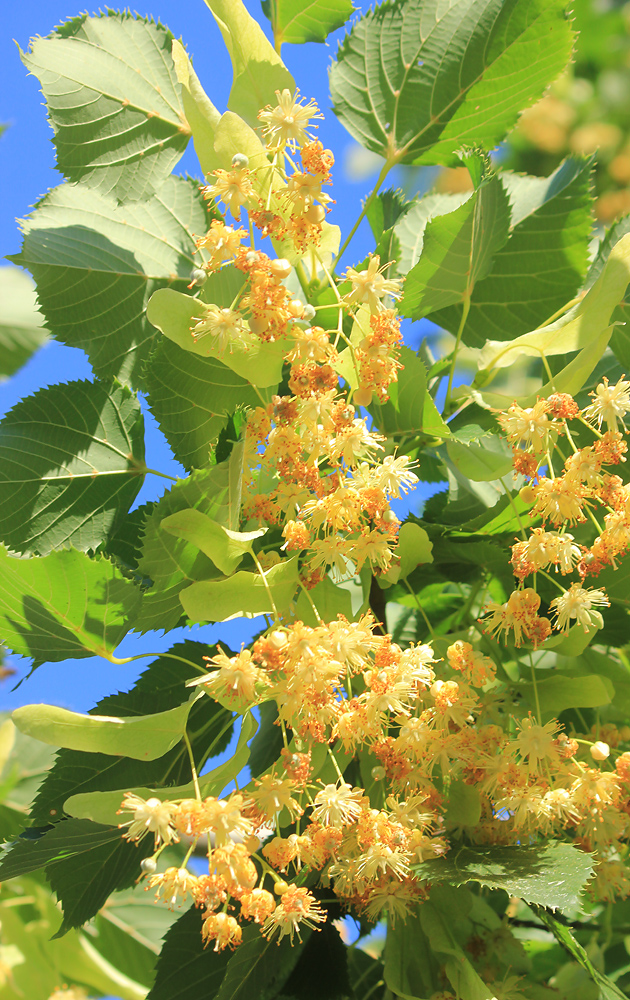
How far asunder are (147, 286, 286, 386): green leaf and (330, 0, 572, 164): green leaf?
0.49m

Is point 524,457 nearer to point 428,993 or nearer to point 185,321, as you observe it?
point 185,321

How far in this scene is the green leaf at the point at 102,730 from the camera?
2.39ft

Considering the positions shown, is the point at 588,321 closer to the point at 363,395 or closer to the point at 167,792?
the point at 363,395

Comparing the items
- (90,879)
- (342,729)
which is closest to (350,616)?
(342,729)

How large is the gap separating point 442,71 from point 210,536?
747 millimetres

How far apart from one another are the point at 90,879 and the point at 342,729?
44 cm

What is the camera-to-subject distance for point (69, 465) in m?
1.07

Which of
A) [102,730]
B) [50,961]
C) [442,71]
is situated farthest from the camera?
[50,961]

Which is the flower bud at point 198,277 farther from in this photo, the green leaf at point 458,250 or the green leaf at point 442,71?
the green leaf at point 442,71

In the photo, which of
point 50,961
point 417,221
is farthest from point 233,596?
point 50,961

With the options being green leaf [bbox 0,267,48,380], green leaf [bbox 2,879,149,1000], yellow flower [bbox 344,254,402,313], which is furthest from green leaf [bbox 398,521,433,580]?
green leaf [bbox 0,267,48,380]

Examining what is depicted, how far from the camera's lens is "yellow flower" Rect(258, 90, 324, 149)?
811 millimetres

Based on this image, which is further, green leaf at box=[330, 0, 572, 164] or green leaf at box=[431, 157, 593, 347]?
green leaf at box=[431, 157, 593, 347]

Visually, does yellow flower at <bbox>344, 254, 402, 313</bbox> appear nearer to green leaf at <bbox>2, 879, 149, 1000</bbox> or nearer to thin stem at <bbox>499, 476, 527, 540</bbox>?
thin stem at <bbox>499, 476, 527, 540</bbox>
